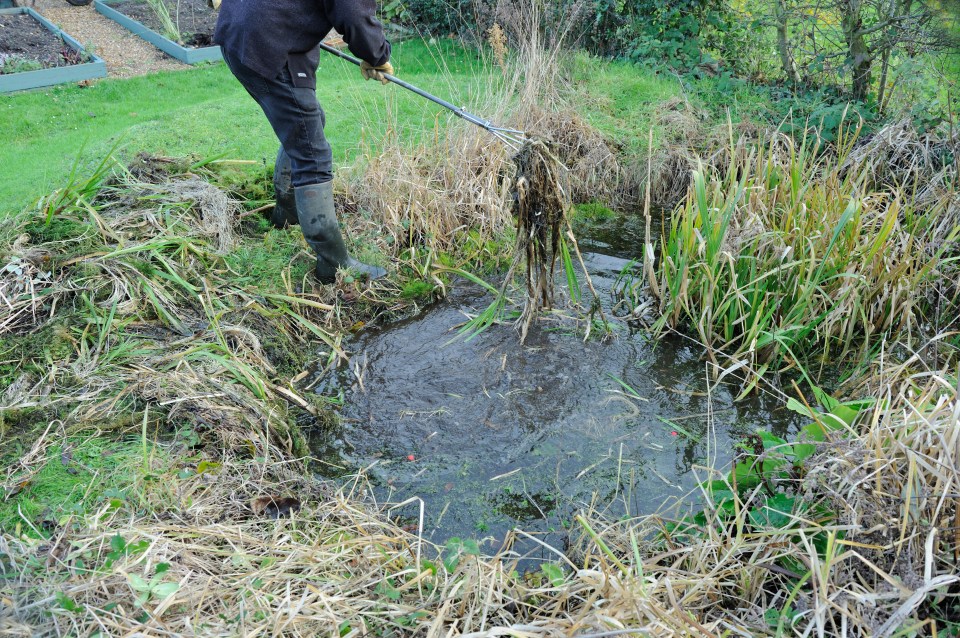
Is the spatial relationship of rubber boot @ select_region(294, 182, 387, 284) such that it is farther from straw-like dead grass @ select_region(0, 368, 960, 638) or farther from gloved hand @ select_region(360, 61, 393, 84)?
straw-like dead grass @ select_region(0, 368, 960, 638)

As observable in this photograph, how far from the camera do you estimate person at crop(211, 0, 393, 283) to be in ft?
11.7

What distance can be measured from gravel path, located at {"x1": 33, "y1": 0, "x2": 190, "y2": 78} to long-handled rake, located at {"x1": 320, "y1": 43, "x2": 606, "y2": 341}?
4.91 m

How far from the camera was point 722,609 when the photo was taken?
7.40ft

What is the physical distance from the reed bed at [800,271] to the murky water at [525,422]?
0.32 metres

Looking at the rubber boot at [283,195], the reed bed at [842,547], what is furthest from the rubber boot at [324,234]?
the reed bed at [842,547]

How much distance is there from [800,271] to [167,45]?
25.3 ft

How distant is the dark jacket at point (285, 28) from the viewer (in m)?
3.53

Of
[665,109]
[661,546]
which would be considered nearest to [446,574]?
[661,546]

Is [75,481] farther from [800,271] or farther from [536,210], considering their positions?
[800,271]

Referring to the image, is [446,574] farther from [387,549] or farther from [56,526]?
[56,526]

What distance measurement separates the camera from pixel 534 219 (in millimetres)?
3676

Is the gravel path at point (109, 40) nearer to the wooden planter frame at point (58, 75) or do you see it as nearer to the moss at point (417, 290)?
the wooden planter frame at point (58, 75)

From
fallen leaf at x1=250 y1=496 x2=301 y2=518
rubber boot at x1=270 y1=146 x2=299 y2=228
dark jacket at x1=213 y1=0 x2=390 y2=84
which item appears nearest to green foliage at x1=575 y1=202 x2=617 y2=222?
rubber boot at x1=270 y1=146 x2=299 y2=228

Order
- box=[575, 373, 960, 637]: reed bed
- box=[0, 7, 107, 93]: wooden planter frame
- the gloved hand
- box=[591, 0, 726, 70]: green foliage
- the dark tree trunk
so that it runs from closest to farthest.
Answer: box=[575, 373, 960, 637]: reed bed, the gloved hand, the dark tree trunk, box=[0, 7, 107, 93]: wooden planter frame, box=[591, 0, 726, 70]: green foliage
